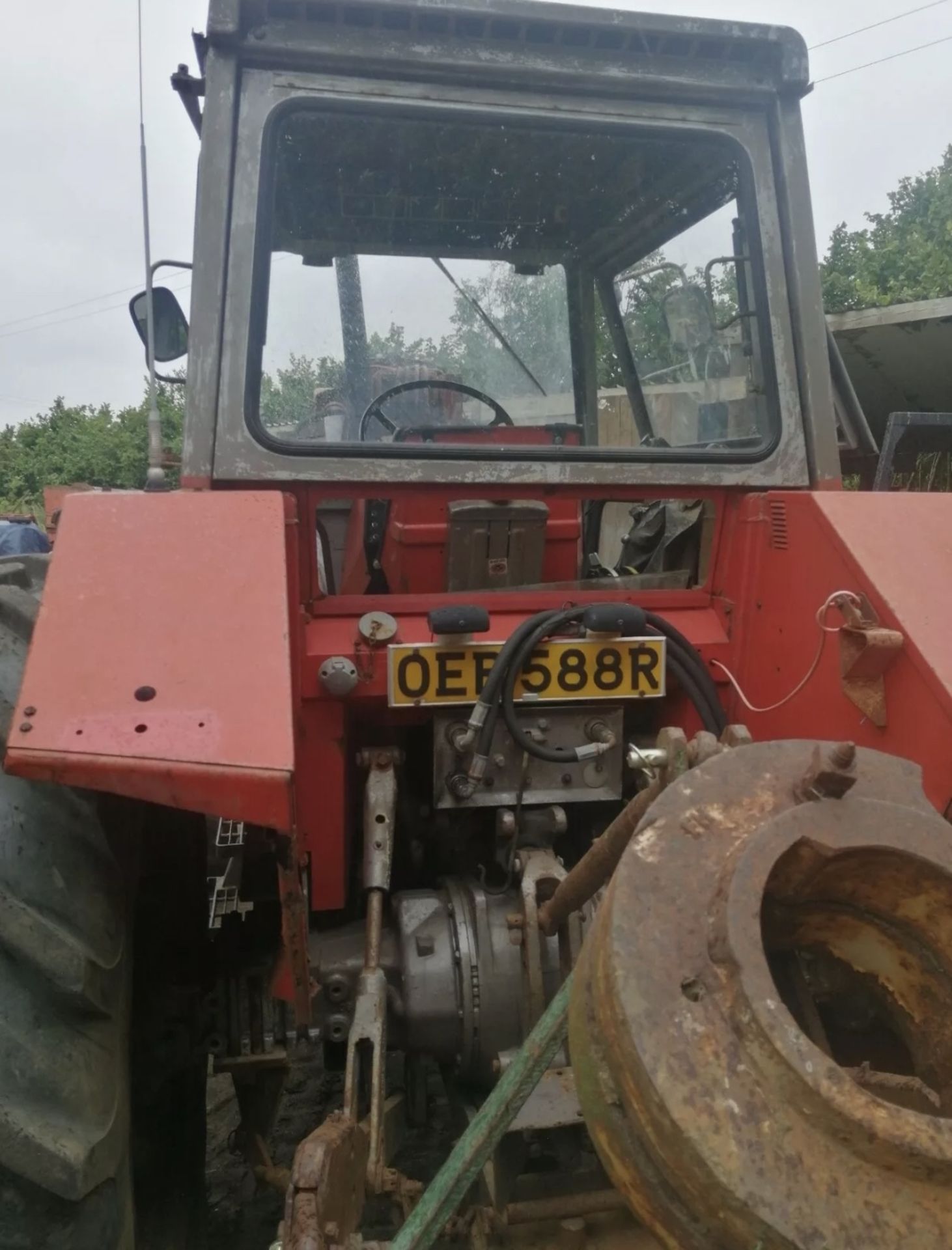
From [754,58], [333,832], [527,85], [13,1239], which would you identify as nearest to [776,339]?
[754,58]

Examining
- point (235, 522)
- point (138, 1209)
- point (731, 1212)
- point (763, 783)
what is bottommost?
point (138, 1209)

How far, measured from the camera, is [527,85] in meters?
1.94

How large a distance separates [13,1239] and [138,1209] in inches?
24.9

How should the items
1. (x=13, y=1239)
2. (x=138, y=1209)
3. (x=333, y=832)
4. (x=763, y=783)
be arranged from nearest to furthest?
(x=763, y=783), (x=13, y=1239), (x=138, y=1209), (x=333, y=832)

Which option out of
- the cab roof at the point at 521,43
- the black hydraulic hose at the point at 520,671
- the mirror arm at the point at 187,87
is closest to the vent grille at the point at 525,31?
the cab roof at the point at 521,43

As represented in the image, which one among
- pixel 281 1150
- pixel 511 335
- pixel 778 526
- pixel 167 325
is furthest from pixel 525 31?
pixel 281 1150

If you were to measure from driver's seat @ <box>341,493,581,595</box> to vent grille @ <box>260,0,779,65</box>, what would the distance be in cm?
88

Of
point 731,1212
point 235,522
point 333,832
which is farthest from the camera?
point 333,832

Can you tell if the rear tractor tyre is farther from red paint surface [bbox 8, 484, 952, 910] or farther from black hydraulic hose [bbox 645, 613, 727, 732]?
black hydraulic hose [bbox 645, 613, 727, 732]

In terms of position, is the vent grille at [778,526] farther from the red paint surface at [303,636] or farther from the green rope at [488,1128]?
the green rope at [488,1128]

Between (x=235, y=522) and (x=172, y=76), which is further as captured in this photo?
(x=172, y=76)

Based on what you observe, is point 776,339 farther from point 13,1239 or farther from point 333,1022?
point 13,1239

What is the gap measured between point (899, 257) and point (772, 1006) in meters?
17.2

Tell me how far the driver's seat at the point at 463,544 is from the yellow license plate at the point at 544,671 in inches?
12.1
